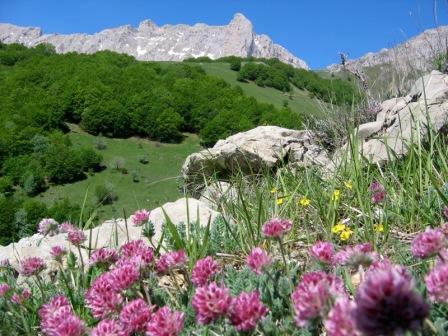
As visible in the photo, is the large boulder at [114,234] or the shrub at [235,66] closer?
the large boulder at [114,234]

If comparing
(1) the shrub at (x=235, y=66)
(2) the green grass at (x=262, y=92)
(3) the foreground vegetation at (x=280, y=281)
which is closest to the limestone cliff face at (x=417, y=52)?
(3) the foreground vegetation at (x=280, y=281)

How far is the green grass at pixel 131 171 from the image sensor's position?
8294 cm

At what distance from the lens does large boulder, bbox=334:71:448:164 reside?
524 cm

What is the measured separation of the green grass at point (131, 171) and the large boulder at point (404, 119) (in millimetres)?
69624

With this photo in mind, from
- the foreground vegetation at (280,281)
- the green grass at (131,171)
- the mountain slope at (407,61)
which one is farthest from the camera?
the green grass at (131,171)

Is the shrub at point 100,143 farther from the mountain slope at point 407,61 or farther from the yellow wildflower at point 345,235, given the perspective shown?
the yellow wildflower at point 345,235

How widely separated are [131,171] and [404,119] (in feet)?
291

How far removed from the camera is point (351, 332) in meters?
0.93

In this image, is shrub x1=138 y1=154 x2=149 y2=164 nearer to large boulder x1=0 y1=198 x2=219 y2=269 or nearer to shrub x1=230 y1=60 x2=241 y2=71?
shrub x1=230 y1=60 x2=241 y2=71

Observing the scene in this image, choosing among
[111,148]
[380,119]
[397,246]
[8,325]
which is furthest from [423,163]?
[111,148]

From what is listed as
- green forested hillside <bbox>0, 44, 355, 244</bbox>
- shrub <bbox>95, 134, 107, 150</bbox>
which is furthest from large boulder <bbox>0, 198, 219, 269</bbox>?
shrub <bbox>95, 134, 107, 150</bbox>

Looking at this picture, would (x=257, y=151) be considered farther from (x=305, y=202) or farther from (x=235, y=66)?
(x=235, y=66)

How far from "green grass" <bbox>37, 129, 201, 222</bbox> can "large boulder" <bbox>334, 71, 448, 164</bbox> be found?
Result: 69.6 meters

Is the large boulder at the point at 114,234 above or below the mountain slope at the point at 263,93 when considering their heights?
below
